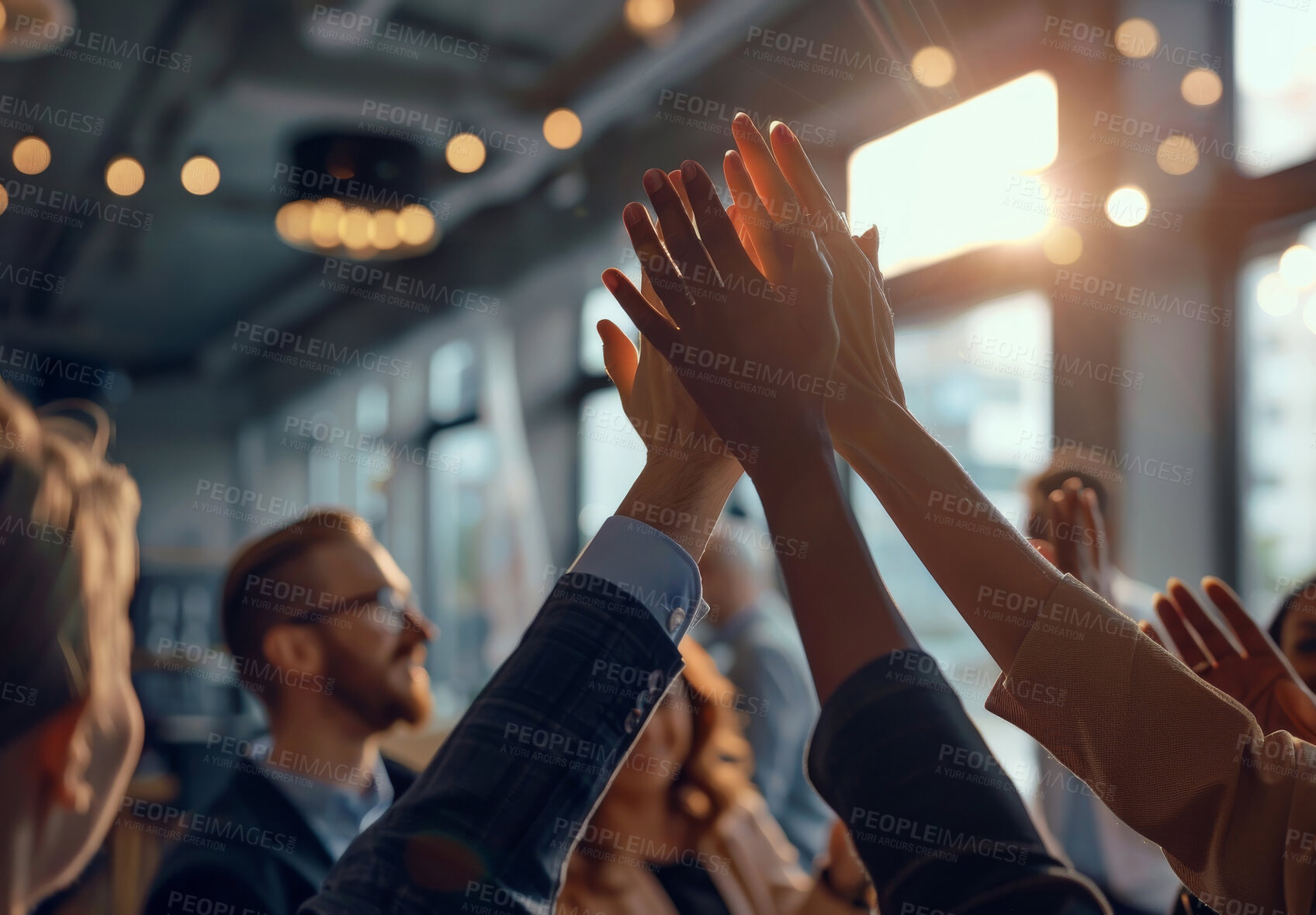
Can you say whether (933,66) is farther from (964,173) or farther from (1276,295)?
(1276,295)

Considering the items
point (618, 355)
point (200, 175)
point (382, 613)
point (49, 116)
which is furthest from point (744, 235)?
point (200, 175)

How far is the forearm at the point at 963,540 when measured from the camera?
1.68ft

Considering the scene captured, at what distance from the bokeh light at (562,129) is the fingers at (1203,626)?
12.5 ft

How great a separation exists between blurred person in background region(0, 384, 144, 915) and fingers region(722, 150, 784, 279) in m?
0.56

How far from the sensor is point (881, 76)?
2.96 m

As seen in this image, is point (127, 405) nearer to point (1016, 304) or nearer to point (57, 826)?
point (1016, 304)

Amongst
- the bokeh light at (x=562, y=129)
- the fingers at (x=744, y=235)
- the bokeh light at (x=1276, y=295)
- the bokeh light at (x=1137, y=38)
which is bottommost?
the fingers at (x=744, y=235)

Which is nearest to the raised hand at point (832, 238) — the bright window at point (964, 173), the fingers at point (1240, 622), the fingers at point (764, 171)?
the fingers at point (764, 171)

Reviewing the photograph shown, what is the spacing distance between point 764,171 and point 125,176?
17.9 ft

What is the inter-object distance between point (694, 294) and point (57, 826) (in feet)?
2.62

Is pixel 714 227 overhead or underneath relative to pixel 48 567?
overhead

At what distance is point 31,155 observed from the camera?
4773 millimetres

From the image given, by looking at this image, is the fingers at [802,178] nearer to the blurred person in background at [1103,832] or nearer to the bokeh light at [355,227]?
the blurred person in background at [1103,832]

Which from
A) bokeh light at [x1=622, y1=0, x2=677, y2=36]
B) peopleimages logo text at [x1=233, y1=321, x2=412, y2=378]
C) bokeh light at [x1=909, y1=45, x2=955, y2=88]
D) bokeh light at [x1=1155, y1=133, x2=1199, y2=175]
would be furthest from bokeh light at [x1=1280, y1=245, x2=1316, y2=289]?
peopleimages logo text at [x1=233, y1=321, x2=412, y2=378]
